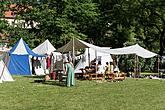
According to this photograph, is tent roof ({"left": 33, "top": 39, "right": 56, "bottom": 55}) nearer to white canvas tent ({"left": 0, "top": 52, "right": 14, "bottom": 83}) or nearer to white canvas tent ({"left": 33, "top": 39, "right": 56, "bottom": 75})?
white canvas tent ({"left": 33, "top": 39, "right": 56, "bottom": 75})

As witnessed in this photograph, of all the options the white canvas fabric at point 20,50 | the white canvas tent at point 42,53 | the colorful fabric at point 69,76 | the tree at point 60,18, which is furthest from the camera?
the tree at point 60,18

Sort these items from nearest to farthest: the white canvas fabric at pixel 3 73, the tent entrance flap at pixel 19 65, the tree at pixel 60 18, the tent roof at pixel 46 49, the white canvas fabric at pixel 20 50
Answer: the white canvas fabric at pixel 3 73
the white canvas fabric at pixel 20 50
the tent entrance flap at pixel 19 65
the tent roof at pixel 46 49
the tree at pixel 60 18

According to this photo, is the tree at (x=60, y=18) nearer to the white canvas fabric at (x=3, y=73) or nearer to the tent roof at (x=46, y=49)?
the tent roof at (x=46, y=49)

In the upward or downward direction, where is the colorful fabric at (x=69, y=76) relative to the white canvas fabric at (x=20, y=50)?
downward

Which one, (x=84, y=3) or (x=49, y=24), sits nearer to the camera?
(x=49, y=24)

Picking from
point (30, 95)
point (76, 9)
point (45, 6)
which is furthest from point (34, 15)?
point (30, 95)

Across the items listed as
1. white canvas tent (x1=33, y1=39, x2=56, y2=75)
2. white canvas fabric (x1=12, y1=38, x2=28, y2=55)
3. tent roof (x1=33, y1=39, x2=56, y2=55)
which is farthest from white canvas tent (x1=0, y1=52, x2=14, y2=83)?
white canvas tent (x1=33, y1=39, x2=56, y2=75)

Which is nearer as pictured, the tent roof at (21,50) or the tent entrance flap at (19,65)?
the tent roof at (21,50)

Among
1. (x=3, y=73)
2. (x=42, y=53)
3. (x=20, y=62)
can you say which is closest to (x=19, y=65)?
(x=20, y=62)

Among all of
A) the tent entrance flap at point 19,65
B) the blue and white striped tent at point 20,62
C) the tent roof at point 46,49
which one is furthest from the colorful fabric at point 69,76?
the tent entrance flap at point 19,65

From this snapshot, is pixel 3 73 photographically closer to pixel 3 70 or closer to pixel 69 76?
pixel 3 70

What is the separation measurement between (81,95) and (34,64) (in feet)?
66.8

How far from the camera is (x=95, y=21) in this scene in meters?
49.4

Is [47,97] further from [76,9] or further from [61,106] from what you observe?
[76,9]
